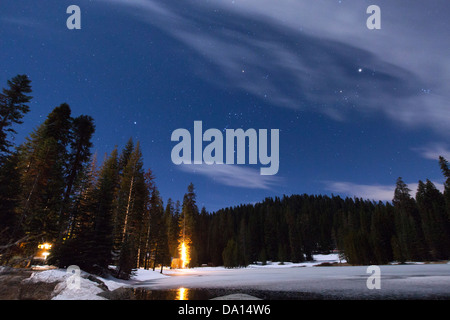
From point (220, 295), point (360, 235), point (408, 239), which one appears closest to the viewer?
point (220, 295)

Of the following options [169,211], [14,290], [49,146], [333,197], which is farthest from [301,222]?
[14,290]

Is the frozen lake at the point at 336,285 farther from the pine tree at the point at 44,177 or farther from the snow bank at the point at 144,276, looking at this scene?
the pine tree at the point at 44,177

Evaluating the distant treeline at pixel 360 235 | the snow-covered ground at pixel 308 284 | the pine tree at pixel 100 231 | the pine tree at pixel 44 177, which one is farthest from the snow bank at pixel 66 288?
the distant treeline at pixel 360 235

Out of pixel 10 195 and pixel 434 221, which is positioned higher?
pixel 10 195

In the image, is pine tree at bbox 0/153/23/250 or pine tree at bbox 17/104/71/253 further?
pine tree at bbox 17/104/71/253

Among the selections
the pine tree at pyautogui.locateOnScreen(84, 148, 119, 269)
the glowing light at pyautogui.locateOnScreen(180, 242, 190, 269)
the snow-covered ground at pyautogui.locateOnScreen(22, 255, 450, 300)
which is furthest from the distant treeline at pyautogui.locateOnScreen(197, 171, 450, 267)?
the pine tree at pyautogui.locateOnScreen(84, 148, 119, 269)

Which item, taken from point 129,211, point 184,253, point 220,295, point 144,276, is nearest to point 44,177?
point 129,211

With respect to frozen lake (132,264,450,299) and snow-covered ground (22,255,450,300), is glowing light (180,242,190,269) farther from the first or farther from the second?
frozen lake (132,264,450,299)

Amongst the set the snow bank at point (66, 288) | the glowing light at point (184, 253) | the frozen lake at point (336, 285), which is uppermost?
the snow bank at point (66, 288)

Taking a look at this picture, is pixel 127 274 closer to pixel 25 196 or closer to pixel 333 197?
pixel 25 196

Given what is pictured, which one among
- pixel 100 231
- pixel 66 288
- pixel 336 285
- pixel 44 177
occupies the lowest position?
pixel 336 285

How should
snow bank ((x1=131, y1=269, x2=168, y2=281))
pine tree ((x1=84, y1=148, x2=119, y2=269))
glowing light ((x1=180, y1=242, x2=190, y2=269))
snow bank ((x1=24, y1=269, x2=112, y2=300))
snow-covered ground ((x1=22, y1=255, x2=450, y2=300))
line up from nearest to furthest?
snow bank ((x1=24, y1=269, x2=112, y2=300))
snow-covered ground ((x1=22, y1=255, x2=450, y2=300))
pine tree ((x1=84, y1=148, x2=119, y2=269))
snow bank ((x1=131, y1=269, x2=168, y2=281))
glowing light ((x1=180, y1=242, x2=190, y2=269))

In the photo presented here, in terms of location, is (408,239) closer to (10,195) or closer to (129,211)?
(129,211)

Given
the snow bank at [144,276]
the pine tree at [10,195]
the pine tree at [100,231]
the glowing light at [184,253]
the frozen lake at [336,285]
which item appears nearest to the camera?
the frozen lake at [336,285]
